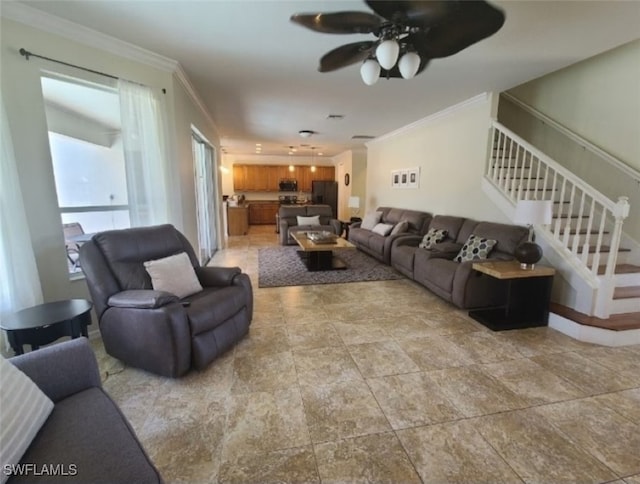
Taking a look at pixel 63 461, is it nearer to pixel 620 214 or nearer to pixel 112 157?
pixel 112 157

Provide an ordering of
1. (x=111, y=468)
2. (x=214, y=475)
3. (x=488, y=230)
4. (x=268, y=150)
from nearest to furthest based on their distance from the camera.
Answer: (x=111, y=468), (x=214, y=475), (x=488, y=230), (x=268, y=150)

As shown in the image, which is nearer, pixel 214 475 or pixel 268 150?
pixel 214 475

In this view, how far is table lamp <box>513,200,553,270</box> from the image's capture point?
2826 millimetres

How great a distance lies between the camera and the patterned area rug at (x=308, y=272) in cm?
431

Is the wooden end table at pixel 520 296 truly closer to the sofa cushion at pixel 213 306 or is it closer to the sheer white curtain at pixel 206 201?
the sofa cushion at pixel 213 306

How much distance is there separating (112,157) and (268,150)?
675 cm

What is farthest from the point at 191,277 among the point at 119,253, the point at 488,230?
the point at 488,230

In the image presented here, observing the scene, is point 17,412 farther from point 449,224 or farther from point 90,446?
point 449,224

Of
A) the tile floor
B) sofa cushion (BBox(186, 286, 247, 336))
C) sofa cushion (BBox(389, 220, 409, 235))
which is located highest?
sofa cushion (BBox(389, 220, 409, 235))

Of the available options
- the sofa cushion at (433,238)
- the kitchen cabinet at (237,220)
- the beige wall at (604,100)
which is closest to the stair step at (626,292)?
the beige wall at (604,100)

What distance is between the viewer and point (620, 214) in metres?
2.59

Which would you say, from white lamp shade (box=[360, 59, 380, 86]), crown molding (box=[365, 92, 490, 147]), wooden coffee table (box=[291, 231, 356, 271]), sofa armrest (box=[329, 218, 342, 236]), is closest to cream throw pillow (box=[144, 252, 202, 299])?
white lamp shade (box=[360, 59, 380, 86])

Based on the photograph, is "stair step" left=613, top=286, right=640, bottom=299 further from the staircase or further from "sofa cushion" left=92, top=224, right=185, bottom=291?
"sofa cushion" left=92, top=224, right=185, bottom=291

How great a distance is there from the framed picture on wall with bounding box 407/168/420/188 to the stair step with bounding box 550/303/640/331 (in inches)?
136
